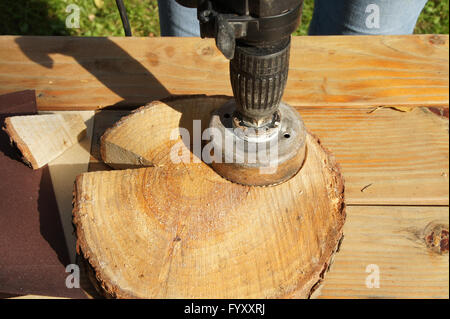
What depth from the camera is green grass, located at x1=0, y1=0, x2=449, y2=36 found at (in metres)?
2.81

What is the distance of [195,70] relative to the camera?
1.54 meters

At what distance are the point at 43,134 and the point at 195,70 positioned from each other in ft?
1.84

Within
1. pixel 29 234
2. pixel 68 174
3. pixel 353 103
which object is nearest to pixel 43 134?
pixel 68 174

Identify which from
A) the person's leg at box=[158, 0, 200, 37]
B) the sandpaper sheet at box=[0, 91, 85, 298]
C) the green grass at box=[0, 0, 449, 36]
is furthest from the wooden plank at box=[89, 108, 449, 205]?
the green grass at box=[0, 0, 449, 36]

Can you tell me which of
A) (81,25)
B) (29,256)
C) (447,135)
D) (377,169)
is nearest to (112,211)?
(29,256)

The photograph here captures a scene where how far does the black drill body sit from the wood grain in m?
0.45

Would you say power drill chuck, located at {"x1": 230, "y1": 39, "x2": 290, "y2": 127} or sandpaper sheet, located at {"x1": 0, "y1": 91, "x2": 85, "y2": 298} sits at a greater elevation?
power drill chuck, located at {"x1": 230, "y1": 39, "x2": 290, "y2": 127}

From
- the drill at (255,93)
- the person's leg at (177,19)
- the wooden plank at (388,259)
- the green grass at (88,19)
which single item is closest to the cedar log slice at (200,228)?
the drill at (255,93)

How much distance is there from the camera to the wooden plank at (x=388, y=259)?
1229 millimetres

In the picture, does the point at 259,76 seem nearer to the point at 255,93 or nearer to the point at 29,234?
the point at 255,93

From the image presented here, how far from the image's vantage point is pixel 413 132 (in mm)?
1423

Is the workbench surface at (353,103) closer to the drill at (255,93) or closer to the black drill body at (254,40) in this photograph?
the drill at (255,93)

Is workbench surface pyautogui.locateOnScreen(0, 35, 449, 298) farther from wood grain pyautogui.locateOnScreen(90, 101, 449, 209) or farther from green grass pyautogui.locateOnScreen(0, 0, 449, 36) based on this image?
green grass pyautogui.locateOnScreen(0, 0, 449, 36)

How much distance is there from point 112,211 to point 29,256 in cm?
27
